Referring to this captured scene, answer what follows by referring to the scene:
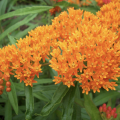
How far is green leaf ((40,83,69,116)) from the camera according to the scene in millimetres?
1362

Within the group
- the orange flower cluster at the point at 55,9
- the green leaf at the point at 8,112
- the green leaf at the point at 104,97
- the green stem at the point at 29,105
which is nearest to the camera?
the green stem at the point at 29,105

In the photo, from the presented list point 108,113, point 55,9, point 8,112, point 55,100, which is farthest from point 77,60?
point 55,9

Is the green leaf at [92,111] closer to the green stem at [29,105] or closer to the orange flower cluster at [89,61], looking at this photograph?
the orange flower cluster at [89,61]

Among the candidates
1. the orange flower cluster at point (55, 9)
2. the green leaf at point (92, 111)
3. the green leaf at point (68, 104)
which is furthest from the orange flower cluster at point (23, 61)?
the orange flower cluster at point (55, 9)

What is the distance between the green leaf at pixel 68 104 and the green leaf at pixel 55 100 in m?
0.09

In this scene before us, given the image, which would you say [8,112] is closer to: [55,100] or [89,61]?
[55,100]

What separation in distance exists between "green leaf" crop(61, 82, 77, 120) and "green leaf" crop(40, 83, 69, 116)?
9 cm

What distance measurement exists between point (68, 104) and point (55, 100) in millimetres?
162

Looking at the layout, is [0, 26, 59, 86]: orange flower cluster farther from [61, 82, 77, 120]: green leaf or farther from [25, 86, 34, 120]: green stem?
[61, 82, 77, 120]: green leaf

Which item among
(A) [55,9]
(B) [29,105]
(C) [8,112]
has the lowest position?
(C) [8,112]

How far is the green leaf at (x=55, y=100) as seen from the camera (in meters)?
1.36

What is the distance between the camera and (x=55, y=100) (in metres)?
1.42

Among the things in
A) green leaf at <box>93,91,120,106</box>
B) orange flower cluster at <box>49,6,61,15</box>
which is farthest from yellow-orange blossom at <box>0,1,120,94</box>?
orange flower cluster at <box>49,6,61,15</box>

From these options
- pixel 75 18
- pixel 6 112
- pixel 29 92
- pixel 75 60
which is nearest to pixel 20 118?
pixel 6 112
